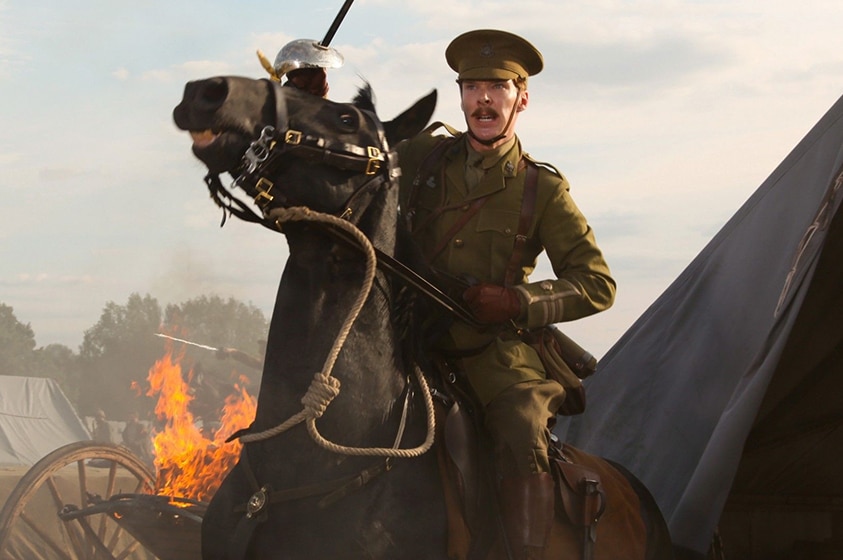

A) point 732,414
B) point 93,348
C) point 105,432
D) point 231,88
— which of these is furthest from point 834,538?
point 93,348

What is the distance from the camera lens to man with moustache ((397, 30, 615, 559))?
4.29m

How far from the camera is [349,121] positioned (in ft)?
12.9

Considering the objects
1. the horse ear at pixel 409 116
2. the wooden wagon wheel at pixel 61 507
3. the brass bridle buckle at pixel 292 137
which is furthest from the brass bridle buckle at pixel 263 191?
the wooden wagon wheel at pixel 61 507

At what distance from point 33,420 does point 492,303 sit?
65.5ft

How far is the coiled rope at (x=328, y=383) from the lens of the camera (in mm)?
3730

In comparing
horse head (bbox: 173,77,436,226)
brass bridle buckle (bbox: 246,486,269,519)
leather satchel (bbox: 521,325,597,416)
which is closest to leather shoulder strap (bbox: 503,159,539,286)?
leather satchel (bbox: 521,325,597,416)

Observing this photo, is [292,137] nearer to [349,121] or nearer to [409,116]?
[349,121]

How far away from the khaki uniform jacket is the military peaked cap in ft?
1.19

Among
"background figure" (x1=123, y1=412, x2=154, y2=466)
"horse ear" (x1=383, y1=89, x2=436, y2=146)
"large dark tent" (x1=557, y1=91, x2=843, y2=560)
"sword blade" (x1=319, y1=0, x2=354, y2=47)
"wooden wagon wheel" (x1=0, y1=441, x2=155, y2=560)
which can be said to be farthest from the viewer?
"background figure" (x1=123, y1=412, x2=154, y2=466)

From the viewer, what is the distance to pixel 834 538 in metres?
7.83

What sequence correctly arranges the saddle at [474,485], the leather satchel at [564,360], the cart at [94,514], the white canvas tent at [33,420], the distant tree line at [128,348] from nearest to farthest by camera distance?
the saddle at [474,485], the leather satchel at [564,360], the cart at [94,514], the white canvas tent at [33,420], the distant tree line at [128,348]

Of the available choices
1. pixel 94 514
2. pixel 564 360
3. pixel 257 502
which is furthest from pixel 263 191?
pixel 94 514

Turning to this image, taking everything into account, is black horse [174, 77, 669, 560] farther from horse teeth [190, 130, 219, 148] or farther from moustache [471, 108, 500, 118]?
moustache [471, 108, 500, 118]

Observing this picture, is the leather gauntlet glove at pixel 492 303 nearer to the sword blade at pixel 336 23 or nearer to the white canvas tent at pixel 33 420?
the sword blade at pixel 336 23
